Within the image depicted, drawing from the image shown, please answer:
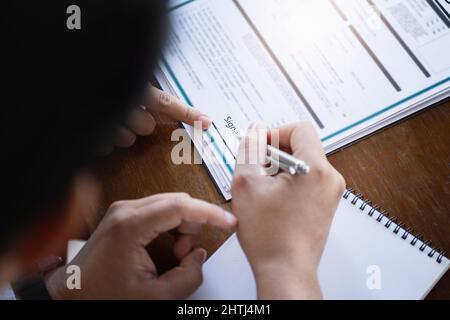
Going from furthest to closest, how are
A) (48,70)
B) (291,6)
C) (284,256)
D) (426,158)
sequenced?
(291,6) → (426,158) → (284,256) → (48,70)

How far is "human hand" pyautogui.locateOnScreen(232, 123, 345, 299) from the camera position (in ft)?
1.57

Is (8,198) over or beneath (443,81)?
over

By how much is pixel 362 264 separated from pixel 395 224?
0.07m

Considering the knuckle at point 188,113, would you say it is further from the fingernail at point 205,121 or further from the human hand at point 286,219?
the human hand at point 286,219

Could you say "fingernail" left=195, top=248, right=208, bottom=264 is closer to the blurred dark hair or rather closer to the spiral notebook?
the spiral notebook

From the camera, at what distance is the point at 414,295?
519mm

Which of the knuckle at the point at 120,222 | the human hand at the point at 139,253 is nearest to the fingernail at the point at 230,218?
the human hand at the point at 139,253

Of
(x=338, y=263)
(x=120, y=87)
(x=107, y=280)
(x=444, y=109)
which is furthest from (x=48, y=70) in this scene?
(x=444, y=109)

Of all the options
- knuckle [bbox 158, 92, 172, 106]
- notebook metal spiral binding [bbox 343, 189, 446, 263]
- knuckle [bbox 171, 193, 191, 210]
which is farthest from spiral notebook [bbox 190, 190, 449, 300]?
knuckle [bbox 158, 92, 172, 106]

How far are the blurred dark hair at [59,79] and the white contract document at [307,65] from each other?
0.30 metres

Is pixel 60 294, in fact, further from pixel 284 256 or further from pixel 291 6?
pixel 291 6

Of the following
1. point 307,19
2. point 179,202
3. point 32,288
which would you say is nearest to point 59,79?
point 179,202

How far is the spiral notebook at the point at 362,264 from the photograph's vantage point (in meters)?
0.53

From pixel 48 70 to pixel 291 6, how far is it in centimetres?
51
